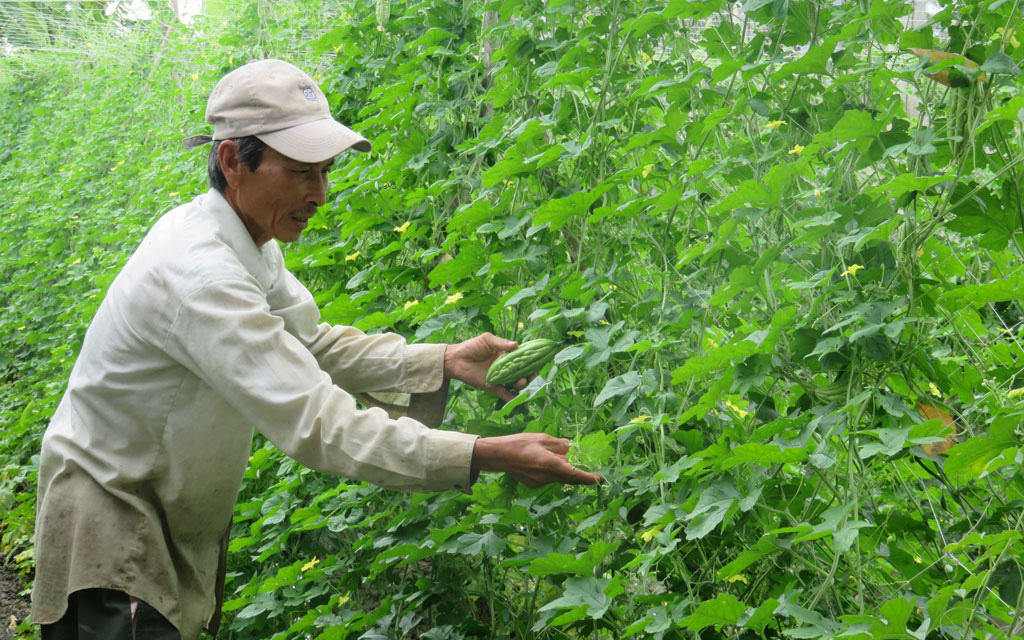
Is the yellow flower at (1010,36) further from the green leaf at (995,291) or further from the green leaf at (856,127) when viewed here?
the green leaf at (995,291)

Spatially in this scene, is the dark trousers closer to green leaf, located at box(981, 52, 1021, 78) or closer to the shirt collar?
the shirt collar

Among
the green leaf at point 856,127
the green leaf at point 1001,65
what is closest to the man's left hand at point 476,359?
the green leaf at point 856,127

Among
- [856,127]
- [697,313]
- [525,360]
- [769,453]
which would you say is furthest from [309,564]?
[856,127]

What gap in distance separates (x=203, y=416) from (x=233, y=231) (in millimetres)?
454

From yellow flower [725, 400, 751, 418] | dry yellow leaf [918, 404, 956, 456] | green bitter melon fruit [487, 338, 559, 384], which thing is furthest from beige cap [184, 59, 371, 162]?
dry yellow leaf [918, 404, 956, 456]

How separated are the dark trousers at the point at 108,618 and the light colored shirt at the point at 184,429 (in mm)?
29

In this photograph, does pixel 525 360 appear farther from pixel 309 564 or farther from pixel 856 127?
pixel 309 564

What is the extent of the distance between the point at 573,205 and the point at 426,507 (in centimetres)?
99

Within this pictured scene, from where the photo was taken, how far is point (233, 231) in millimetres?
2430

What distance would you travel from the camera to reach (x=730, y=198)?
6.44 ft

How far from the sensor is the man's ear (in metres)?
2.37

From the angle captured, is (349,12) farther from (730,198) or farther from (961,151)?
(961,151)

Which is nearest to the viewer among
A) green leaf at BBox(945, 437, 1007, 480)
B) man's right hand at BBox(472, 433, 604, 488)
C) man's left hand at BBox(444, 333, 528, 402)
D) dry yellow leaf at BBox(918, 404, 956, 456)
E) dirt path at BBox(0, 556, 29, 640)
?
green leaf at BBox(945, 437, 1007, 480)

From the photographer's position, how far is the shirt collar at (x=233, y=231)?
2.42 m
